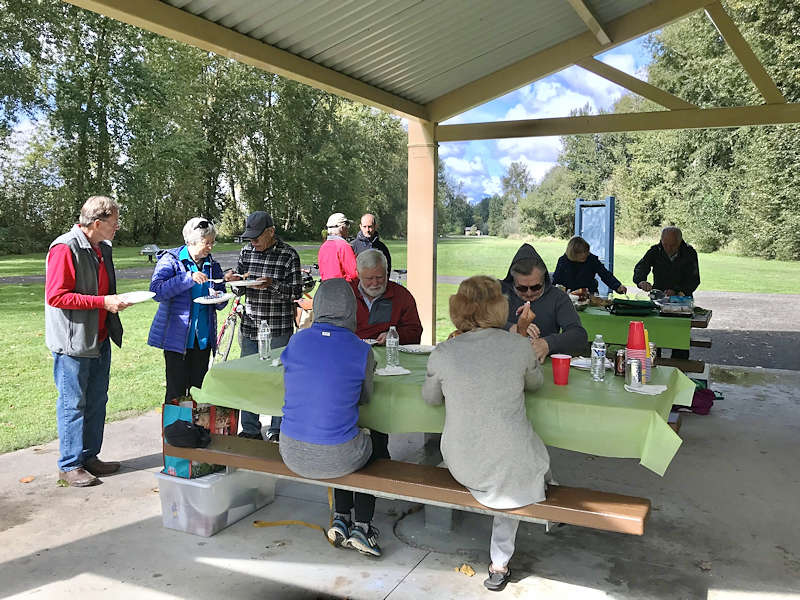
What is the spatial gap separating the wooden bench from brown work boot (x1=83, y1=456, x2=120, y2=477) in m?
1.09

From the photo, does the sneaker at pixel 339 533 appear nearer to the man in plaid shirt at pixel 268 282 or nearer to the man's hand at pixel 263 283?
the man in plaid shirt at pixel 268 282

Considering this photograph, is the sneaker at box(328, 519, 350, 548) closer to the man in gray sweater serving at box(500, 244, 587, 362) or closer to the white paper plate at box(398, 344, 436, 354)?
the white paper plate at box(398, 344, 436, 354)

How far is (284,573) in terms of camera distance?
2941 millimetres

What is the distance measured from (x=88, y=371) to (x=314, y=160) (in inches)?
895

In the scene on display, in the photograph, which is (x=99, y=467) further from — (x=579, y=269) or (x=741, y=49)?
(x=741, y=49)

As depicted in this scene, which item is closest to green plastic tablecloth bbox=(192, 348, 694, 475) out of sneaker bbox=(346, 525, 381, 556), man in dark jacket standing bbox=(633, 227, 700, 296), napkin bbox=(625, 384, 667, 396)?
napkin bbox=(625, 384, 667, 396)

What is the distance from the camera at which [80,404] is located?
3873 mm

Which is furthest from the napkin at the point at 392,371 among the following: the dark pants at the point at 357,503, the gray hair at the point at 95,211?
the gray hair at the point at 95,211

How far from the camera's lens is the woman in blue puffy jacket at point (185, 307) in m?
4.02

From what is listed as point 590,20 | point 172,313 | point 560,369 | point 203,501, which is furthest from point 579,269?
point 203,501

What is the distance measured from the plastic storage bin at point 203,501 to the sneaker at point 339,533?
0.59 m

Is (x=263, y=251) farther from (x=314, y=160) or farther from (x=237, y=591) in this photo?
(x=314, y=160)

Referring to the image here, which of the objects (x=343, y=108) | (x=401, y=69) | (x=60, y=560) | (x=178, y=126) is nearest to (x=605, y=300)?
(x=401, y=69)

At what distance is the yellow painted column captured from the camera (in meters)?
7.34
